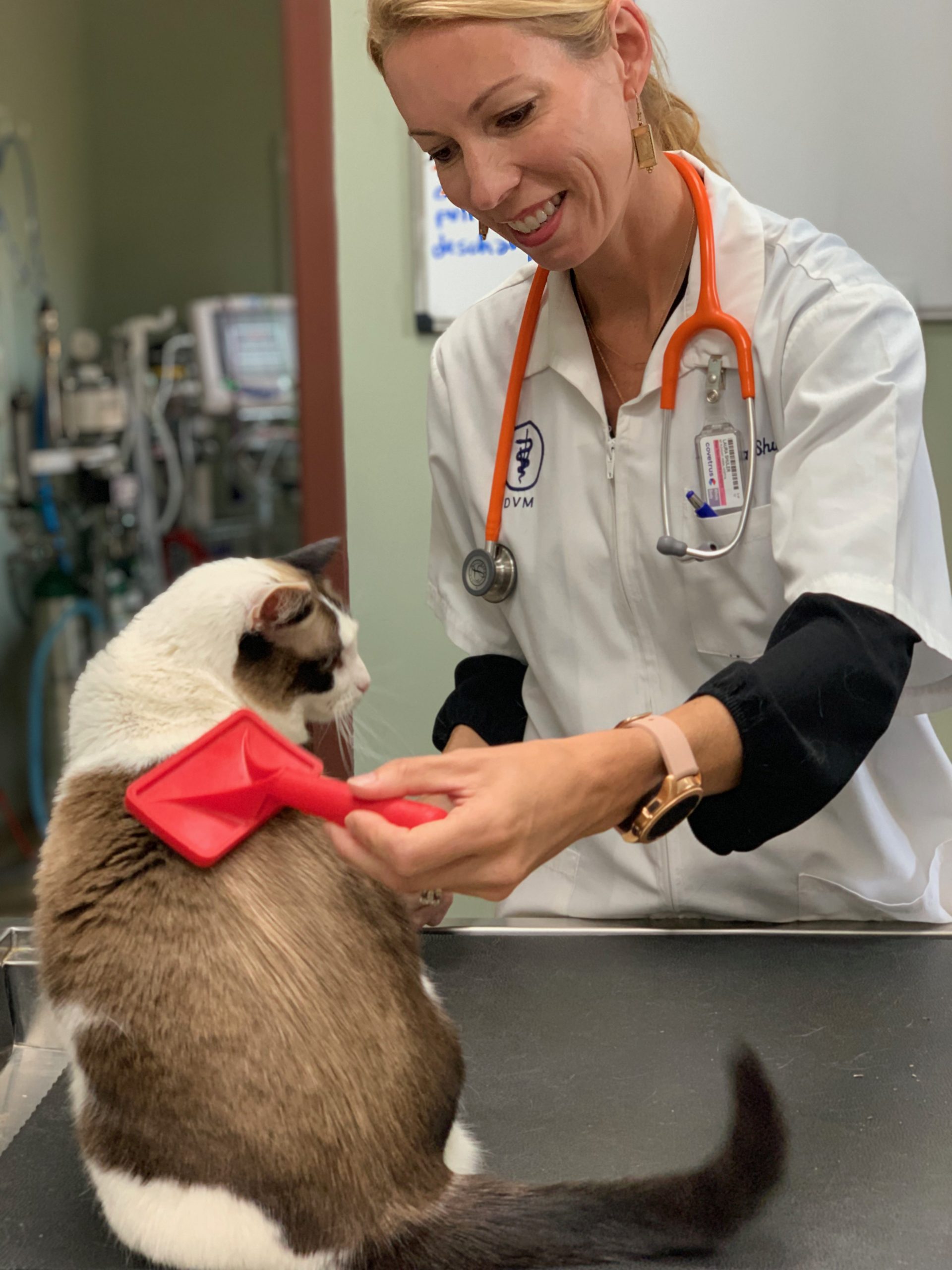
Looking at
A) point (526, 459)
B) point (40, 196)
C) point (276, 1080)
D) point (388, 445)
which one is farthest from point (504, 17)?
point (40, 196)

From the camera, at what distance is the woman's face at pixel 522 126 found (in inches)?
31.8

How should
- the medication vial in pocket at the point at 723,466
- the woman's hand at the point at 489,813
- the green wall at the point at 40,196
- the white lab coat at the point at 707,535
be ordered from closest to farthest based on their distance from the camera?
1. the woman's hand at the point at 489,813
2. the white lab coat at the point at 707,535
3. the medication vial in pocket at the point at 723,466
4. the green wall at the point at 40,196

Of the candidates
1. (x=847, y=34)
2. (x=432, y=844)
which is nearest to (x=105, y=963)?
(x=432, y=844)

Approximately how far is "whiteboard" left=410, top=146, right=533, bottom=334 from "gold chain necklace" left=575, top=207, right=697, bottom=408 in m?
0.48

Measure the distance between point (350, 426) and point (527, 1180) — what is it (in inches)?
43.0

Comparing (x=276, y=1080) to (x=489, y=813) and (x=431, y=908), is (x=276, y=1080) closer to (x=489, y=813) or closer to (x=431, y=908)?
(x=489, y=813)

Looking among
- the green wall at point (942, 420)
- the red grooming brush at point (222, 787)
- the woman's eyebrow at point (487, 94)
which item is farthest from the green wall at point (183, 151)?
the red grooming brush at point (222, 787)

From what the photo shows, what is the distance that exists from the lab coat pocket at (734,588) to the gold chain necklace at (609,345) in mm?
151

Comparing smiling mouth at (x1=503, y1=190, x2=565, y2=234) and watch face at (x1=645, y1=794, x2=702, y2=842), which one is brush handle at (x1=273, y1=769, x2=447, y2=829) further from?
smiling mouth at (x1=503, y1=190, x2=565, y2=234)

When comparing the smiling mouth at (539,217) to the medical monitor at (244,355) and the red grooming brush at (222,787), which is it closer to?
the red grooming brush at (222,787)

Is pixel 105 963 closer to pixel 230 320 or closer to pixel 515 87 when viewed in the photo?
pixel 515 87

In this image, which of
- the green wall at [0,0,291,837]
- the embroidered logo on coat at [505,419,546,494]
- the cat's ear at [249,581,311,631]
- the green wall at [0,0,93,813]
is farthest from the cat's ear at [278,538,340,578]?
the green wall at [0,0,291,837]

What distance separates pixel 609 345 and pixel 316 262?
0.60 meters

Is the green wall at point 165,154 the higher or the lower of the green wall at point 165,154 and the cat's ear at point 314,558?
the higher
